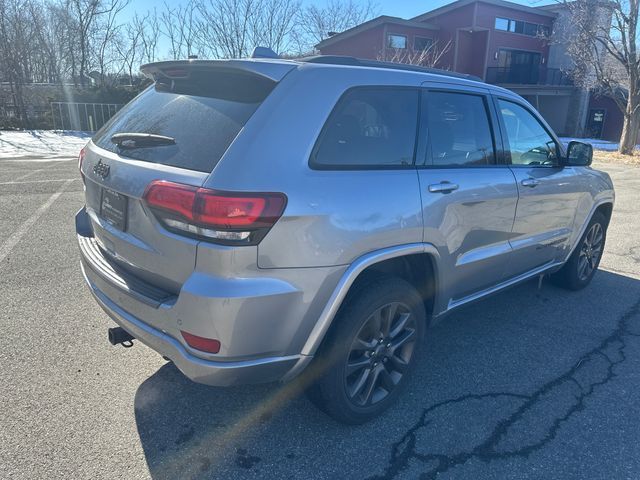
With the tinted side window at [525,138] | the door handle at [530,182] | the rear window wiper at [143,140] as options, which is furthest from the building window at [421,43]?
the rear window wiper at [143,140]

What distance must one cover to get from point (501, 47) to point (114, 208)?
34.2 m

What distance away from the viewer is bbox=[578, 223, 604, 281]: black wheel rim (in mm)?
4742

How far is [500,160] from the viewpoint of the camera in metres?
3.42

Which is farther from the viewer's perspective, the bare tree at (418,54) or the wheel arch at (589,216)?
the bare tree at (418,54)

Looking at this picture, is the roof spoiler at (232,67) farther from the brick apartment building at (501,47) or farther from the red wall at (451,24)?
the red wall at (451,24)

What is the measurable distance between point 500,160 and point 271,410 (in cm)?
230

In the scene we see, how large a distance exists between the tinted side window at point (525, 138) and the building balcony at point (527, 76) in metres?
30.7

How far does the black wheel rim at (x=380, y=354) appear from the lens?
262cm

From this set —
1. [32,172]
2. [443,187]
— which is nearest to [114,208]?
[443,187]

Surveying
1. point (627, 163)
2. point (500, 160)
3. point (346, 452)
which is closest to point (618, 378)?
point (500, 160)

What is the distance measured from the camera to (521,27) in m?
32.5

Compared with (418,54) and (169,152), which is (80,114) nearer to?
(418,54)

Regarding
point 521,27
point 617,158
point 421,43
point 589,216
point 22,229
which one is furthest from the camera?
point 521,27

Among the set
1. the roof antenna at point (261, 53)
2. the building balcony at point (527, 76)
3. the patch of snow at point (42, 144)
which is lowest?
the patch of snow at point (42, 144)
